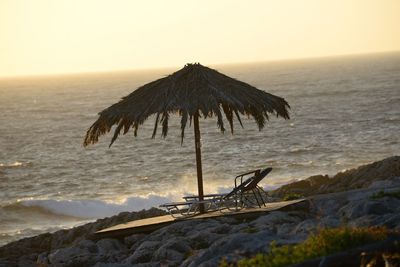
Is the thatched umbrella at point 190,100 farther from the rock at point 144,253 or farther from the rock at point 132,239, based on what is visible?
the rock at point 144,253

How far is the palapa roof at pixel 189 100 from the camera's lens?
15.7 metres

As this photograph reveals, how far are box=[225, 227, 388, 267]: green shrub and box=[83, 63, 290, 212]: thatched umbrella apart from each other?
17.5ft

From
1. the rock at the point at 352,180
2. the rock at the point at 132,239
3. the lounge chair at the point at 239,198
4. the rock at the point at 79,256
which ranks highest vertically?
the lounge chair at the point at 239,198

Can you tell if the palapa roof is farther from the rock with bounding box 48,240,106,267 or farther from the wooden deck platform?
the rock with bounding box 48,240,106,267

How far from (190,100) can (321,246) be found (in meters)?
6.22

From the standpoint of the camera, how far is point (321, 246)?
33.8 ft

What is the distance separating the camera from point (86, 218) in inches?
1347

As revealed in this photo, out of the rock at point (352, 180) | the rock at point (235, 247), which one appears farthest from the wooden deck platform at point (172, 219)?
the rock at point (352, 180)

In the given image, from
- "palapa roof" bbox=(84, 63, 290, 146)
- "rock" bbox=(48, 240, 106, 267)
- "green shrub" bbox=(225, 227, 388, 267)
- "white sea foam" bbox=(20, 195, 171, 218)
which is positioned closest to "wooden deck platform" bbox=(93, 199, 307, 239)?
"rock" bbox=(48, 240, 106, 267)

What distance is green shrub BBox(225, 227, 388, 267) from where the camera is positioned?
1022cm

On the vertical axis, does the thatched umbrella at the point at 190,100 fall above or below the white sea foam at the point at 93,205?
above

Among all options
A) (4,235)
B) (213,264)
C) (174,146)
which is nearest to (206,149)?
(174,146)

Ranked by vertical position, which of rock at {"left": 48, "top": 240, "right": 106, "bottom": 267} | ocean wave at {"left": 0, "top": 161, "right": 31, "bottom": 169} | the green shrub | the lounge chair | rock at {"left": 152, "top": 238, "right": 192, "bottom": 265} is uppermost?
the green shrub

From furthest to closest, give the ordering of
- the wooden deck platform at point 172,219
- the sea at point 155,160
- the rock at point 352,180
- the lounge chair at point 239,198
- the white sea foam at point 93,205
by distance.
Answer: the sea at point 155,160, the white sea foam at point 93,205, the rock at point 352,180, the lounge chair at point 239,198, the wooden deck platform at point 172,219
